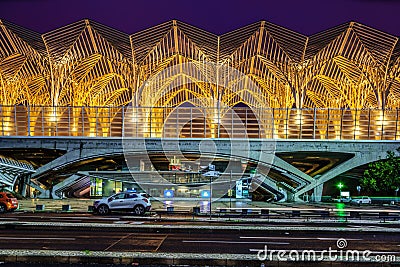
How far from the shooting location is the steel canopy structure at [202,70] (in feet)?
185

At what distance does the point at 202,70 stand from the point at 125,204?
1472 inches

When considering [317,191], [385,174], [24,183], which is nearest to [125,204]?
[24,183]

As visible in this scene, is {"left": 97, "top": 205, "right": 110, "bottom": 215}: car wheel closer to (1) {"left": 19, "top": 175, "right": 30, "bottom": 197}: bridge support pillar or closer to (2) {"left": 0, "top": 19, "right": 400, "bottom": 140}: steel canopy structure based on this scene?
(2) {"left": 0, "top": 19, "right": 400, "bottom": 140}: steel canopy structure

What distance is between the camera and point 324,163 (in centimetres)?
6919

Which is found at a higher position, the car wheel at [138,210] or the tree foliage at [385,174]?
the tree foliage at [385,174]

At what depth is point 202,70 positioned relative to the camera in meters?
67.7

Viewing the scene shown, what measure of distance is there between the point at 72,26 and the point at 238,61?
21435 millimetres

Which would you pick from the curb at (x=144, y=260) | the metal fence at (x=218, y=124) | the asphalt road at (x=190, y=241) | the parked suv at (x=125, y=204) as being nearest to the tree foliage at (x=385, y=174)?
the metal fence at (x=218, y=124)

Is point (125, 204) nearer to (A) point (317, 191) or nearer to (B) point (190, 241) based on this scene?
(B) point (190, 241)

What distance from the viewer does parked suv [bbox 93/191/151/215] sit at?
1291 inches

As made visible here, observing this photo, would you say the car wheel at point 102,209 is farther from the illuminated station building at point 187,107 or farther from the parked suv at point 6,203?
the illuminated station building at point 187,107

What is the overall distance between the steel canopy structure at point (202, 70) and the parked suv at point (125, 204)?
2079 cm

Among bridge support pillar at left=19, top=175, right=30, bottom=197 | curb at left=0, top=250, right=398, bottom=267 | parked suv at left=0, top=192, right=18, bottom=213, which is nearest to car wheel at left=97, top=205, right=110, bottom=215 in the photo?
parked suv at left=0, top=192, right=18, bottom=213

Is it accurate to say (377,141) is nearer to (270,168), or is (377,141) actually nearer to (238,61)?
(270,168)
